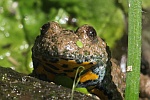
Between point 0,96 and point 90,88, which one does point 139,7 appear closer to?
point 0,96

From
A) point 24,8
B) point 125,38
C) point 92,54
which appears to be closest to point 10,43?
point 24,8

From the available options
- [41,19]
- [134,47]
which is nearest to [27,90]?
[134,47]

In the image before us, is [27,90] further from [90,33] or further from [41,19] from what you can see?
[41,19]

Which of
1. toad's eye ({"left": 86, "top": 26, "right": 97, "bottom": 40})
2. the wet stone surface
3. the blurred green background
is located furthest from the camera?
the blurred green background

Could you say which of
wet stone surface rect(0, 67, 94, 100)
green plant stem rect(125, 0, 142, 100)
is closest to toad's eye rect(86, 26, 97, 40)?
wet stone surface rect(0, 67, 94, 100)

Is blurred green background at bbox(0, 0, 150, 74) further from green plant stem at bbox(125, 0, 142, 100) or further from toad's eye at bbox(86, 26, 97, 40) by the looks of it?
green plant stem at bbox(125, 0, 142, 100)

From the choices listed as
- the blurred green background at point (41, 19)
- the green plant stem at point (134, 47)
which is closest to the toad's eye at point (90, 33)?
the green plant stem at point (134, 47)
